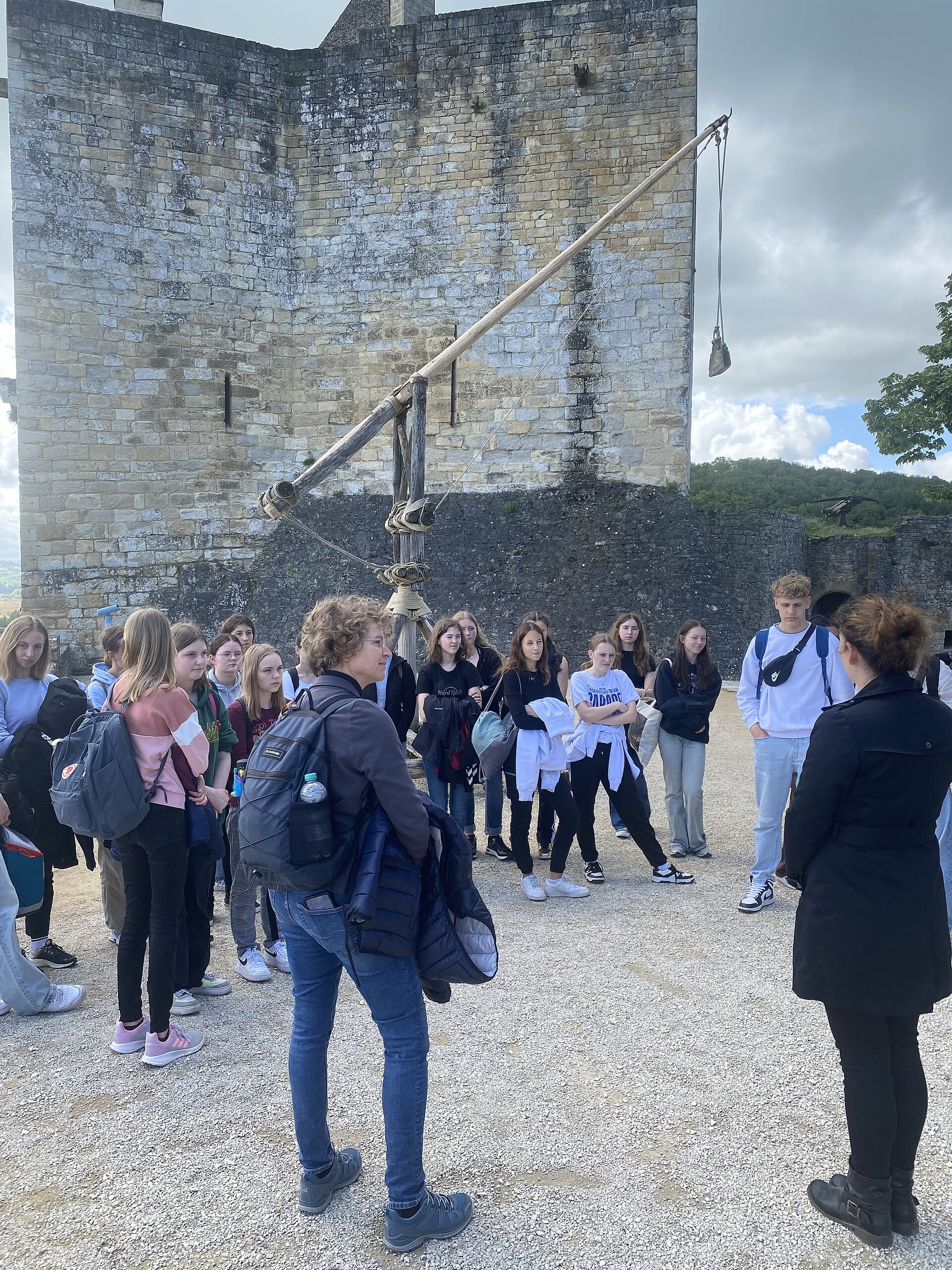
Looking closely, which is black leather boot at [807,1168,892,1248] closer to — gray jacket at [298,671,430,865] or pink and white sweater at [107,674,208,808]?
gray jacket at [298,671,430,865]

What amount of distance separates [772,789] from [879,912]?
2375 mm

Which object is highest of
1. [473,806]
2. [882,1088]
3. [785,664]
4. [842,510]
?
[842,510]

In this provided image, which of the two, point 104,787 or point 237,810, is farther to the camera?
point 237,810

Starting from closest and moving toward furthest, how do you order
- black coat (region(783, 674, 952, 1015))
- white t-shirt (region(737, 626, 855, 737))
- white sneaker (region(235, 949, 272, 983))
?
black coat (region(783, 674, 952, 1015)) → white sneaker (region(235, 949, 272, 983)) → white t-shirt (region(737, 626, 855, 737))

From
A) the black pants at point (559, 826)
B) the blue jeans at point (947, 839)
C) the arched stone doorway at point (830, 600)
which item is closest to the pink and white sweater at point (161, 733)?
the black pants at point (559, 826)

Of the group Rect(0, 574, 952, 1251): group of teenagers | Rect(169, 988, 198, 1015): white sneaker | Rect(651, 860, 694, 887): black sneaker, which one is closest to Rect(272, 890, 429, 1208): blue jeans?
Rect(0, 574, 952, 1251): group of teenagers

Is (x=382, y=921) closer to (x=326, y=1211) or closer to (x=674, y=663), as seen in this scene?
(x=326, y=1211)

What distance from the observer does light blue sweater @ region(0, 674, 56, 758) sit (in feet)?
12.1

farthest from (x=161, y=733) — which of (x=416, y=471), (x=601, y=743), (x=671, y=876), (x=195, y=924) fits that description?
(x=416, y=471)

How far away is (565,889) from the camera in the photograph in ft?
15.3

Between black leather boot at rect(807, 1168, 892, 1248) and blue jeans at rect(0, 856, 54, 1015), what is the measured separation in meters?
2.90

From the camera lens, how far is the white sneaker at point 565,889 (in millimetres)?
4621

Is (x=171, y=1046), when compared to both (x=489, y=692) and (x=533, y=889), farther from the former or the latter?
(x=489, y=692)

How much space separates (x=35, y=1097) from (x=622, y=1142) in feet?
6.35
